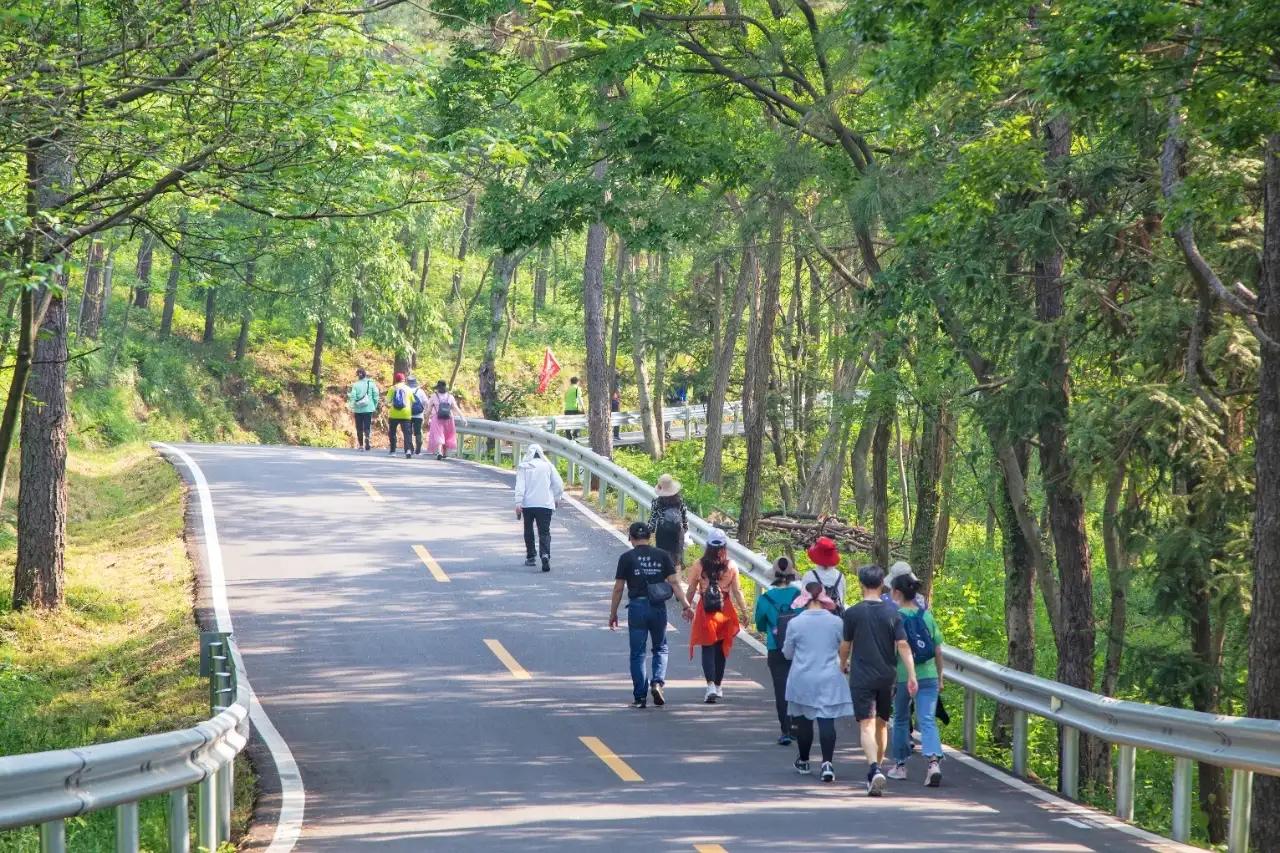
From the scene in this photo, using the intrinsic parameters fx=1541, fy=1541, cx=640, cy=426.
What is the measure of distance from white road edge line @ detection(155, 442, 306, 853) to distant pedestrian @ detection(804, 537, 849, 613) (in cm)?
432

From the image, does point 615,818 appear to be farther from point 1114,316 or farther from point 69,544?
point 69,544

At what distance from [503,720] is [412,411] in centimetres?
1946

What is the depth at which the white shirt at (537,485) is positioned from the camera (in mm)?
19875

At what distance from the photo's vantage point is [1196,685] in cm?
1708

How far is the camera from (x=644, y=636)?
46.0ft

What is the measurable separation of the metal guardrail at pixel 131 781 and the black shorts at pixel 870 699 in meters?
4.43

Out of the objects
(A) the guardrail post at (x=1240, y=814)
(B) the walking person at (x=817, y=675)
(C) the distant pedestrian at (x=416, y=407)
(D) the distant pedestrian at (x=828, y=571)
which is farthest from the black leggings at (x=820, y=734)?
(C) the distant pedestrian at (x=416, y=407)

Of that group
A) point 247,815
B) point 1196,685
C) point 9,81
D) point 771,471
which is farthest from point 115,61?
point 771,471

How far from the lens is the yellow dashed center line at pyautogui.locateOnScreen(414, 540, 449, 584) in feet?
66.3

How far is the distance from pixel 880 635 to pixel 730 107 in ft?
38.9

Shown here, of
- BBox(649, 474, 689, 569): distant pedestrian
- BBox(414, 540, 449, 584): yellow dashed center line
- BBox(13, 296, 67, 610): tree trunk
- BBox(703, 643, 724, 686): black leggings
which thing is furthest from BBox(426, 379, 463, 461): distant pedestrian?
BBox(703, 643, 724, 686): black leggings

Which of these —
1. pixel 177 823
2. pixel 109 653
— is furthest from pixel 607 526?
pixel 177 823

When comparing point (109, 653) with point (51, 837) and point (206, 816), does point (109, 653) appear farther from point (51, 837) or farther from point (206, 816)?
point (51, 837)

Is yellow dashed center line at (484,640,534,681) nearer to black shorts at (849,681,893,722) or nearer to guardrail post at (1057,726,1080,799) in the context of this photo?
black shorts at (849,681,893,722)
